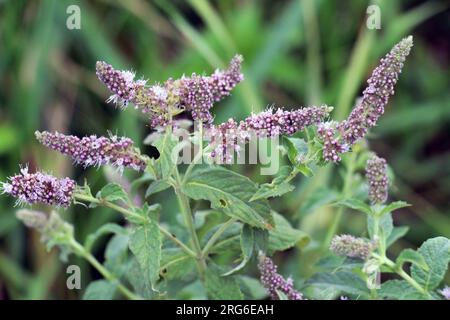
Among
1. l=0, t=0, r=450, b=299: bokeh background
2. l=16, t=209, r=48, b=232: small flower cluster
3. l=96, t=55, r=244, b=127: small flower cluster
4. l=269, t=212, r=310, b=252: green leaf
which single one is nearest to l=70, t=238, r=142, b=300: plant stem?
l=16, t=209, r=48, b=232: small flower cluster

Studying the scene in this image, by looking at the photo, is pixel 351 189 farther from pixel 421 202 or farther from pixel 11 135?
pixel 11 135

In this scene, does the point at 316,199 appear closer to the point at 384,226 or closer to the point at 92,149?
the point at 384,226

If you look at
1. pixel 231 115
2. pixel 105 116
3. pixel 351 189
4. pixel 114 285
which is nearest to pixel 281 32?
pixel 231 115

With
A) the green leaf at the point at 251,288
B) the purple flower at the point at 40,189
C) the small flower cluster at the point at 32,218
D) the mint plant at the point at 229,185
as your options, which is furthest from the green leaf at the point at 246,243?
the small flower cluster at the point at 32,218

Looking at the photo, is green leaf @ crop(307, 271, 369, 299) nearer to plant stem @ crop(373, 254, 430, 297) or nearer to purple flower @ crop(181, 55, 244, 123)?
plant stem @ crop(373, 254, 430, 297)

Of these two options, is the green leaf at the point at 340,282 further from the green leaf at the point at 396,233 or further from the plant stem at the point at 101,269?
the plant stem at the point at 101,269

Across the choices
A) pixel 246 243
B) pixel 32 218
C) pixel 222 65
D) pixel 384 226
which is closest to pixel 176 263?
pixel 246 243
